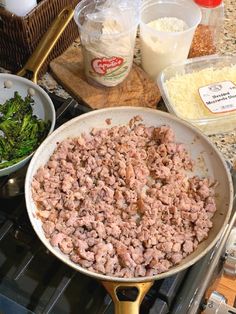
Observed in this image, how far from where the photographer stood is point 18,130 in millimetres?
1037

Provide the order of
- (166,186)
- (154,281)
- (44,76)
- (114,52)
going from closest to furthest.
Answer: (154,281), (166,186), (114,52), (44,76)

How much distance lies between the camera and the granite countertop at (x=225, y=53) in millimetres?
1082

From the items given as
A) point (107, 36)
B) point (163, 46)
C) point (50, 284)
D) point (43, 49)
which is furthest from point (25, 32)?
point (50, 284)

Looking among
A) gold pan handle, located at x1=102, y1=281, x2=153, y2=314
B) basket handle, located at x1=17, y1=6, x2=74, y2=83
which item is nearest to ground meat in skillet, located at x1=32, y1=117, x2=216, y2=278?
gold pan handle, located at x1=102, y1=281, x2=153, y2=314

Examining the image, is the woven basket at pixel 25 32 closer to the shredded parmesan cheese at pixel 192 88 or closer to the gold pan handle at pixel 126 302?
the shredded parmesan cheese at pixel 192 88

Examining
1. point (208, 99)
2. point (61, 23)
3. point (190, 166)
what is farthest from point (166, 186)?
point (61, 23)

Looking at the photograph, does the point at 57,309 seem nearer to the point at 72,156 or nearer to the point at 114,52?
the point at 72,156

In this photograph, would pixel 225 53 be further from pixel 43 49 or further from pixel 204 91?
pixel 43 49

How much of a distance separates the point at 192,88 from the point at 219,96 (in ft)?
0.24

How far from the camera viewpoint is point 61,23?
1.14 m

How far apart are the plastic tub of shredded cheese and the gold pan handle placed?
0.45 metres

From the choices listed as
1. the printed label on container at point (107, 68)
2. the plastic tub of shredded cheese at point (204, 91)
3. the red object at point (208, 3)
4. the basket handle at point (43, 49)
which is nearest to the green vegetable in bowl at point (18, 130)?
the basket handle at point (43, 49)

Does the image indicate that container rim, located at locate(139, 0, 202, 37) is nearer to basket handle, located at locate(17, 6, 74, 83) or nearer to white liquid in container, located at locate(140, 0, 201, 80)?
white liquid in container, located at locate(140, 0, 201, 80)

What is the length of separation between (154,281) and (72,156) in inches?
12.2
